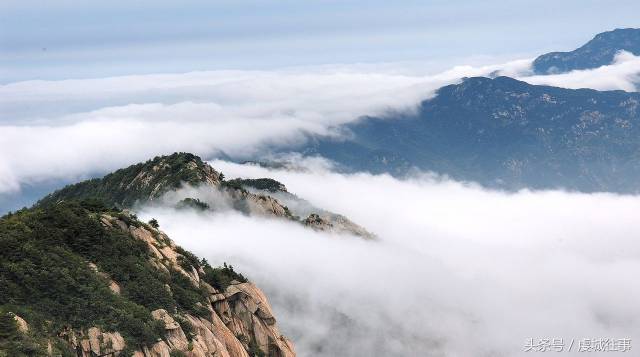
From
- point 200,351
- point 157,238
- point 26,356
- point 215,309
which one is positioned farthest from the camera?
point 157,238

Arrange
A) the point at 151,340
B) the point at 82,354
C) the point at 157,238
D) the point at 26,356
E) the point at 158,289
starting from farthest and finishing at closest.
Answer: the point at 157,238, the point at 158,289, the point at 151,340, the point at 82,354, the point at 26,356

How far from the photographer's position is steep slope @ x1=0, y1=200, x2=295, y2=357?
7394 centimetres

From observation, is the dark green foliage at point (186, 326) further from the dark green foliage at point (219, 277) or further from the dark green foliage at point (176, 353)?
the dark green foliage at point (219, 277)

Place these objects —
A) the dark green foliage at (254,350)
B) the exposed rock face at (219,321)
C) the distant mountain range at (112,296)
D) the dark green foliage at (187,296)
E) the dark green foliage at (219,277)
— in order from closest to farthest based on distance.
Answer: the distant mountain range at (112,296) < the exposed rock face at (219,321) < the dark green foliage at (187,296) < the dark green foliage at (254,350) < the dark green foliage at (219,277)

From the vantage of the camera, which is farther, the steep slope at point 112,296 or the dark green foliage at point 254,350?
the dark green foliage at point 254,350

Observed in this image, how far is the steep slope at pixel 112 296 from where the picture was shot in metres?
73.9

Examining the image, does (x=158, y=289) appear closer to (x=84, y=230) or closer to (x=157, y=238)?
(x=84, y=230)

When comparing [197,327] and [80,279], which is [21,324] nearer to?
[80,279]

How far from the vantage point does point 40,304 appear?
76.3 metres

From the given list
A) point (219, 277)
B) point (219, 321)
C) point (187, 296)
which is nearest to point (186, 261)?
point (219, 277)

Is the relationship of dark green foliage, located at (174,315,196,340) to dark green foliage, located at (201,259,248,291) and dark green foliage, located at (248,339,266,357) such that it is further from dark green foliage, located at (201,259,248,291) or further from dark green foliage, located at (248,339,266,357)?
dark green foliage, located at (201,259,248,291)

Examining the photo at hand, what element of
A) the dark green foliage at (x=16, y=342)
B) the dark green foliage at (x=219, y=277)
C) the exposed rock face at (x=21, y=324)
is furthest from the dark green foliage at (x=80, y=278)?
the dark green foliage at (x=219, y=277)

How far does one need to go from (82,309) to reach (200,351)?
48.5ft

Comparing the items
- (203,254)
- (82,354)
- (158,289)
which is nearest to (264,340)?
(158,289)
